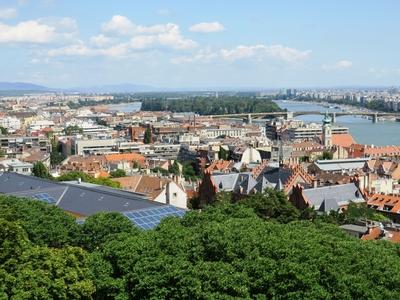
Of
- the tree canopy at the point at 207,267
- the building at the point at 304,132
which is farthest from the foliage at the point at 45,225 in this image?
the building at the point at 304,132

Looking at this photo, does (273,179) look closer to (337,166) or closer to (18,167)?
(337,166)

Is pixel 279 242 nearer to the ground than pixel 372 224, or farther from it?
farther from it

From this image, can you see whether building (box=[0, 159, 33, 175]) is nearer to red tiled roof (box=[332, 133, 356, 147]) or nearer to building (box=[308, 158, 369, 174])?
building (box=[308, 158, 369, 174])

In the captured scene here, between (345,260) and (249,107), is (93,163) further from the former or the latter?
(249,107)

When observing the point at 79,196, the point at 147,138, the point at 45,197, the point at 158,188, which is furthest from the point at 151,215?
the point at 147,138

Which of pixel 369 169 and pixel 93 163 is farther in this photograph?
pixel 93 163

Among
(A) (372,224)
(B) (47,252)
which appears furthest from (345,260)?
(A) (372,224)
